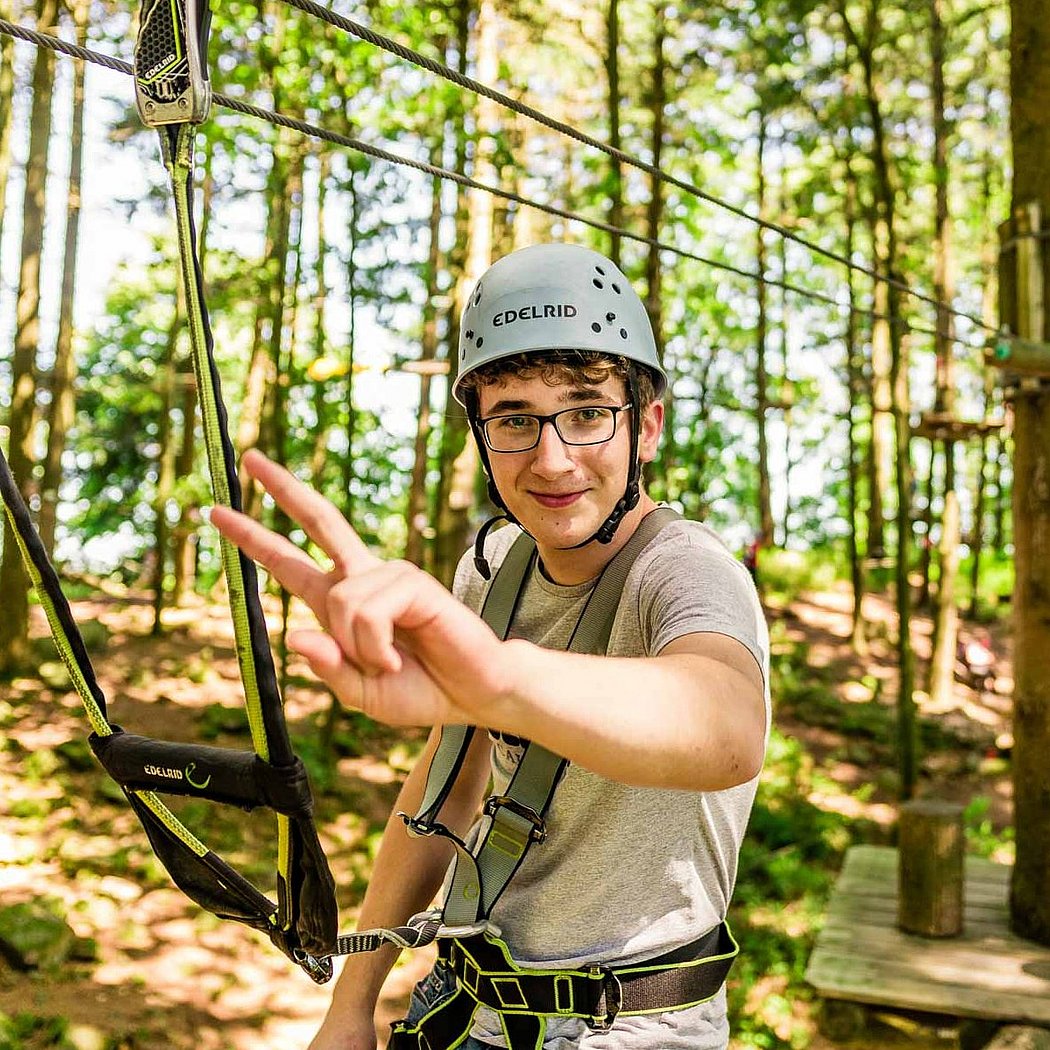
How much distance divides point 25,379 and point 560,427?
323 inches

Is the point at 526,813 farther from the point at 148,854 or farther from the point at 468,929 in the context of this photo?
the point at 148,854

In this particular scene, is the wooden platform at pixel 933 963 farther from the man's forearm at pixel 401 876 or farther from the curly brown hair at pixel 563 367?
the curly brown hair at pixel 563 367

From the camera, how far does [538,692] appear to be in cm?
90

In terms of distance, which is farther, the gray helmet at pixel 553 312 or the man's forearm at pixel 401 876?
the man's forearm at pixel 401 876

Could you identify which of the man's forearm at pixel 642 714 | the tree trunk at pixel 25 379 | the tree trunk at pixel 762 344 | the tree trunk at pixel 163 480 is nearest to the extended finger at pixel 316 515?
the man's forearm at pixel 642 714

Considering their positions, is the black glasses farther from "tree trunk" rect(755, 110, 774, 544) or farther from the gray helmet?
"tree trunk" rect(755, 110, 774, 544)

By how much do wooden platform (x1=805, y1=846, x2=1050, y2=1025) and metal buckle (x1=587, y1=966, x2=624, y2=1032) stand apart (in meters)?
3.03

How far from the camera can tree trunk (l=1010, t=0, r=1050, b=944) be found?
4473 millimetres

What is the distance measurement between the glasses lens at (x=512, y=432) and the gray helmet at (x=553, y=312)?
0.37 ft

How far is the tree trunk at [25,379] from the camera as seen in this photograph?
8461 mm

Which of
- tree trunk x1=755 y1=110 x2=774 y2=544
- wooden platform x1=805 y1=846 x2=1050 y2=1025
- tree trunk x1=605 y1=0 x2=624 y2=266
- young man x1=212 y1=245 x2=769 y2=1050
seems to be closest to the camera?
young man x1=212 y1=245 x2=769 y2=1050

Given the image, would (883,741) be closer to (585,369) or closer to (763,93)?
(763,93)

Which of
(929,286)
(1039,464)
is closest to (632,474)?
(1039,464)

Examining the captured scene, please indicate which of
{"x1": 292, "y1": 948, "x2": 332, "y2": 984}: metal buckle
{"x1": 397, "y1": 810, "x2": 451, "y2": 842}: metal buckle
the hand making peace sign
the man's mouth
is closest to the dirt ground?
{"x1": 397, "y1": 810, "x2": 451, "y2": 842}: metal buckle
